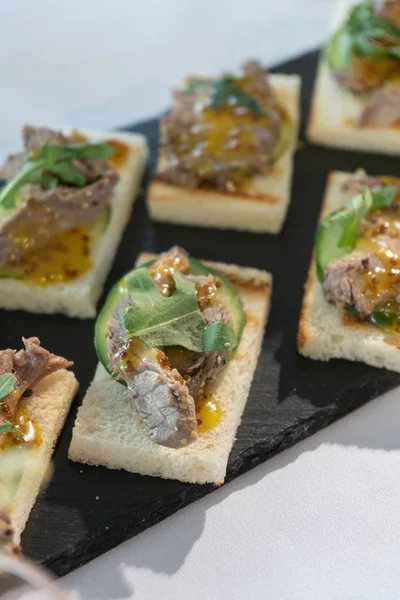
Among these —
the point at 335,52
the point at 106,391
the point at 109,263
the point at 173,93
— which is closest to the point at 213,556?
the point at 106,391

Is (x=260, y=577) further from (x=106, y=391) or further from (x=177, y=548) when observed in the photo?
(x=106, y=391)

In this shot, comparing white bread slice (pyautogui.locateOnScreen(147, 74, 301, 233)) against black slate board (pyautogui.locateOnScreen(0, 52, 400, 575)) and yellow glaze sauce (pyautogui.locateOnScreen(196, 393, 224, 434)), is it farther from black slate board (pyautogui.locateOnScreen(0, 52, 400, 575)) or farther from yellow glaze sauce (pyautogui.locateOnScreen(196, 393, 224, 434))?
yellow glaze sauce (pyautogui.locateOnScreen(196, 393, 224, 434))

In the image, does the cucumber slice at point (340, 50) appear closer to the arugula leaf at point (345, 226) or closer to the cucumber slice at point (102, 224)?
the arugula leaf at point (345, 226)

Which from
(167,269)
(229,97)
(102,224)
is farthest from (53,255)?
(229,97)

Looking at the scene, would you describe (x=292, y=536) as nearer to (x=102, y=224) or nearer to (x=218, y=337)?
(x=218, y=337)

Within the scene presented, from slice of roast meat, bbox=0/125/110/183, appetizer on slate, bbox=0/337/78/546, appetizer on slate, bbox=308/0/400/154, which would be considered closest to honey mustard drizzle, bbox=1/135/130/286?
slice of roast meat, bbox=0/125/110/183
